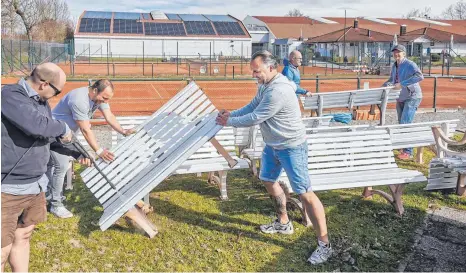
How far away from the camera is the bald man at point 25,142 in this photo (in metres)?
3.29

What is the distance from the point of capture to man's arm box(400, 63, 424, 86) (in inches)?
315

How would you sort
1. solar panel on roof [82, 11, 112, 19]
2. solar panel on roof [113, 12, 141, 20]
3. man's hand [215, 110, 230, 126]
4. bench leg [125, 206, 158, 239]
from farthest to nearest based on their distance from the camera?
1. solar panel on roof [113, 12, 141, 20]
2. solar panel on roof [82, 11, 112, 19]
3. bench leg [125, 206, 158, 239]
4. man's hand [215, 110, 230, 126]

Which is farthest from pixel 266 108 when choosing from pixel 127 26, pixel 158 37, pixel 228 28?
pixel 228 28

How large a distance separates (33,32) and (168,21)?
15393 millimetres

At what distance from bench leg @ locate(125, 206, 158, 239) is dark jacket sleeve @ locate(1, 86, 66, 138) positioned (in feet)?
5.75

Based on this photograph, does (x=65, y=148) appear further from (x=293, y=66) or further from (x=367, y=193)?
(x=293, y=66)

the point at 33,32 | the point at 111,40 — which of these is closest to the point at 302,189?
the point at 111,40

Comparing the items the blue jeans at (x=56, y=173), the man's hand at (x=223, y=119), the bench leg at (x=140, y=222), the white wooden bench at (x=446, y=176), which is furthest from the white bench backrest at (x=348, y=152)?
the blue jeans at (x=56, y=173)

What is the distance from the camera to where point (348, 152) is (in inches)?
238

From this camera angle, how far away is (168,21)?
5381 centimetres

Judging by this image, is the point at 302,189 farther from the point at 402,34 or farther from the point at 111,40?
the point at 111,40

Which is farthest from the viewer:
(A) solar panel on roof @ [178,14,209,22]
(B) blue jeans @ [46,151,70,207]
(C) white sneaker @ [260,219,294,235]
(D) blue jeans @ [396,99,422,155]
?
(A) solar panel on roof @ [178,14,209,22]

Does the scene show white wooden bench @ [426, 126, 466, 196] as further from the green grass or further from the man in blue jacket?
the man in blue jacket

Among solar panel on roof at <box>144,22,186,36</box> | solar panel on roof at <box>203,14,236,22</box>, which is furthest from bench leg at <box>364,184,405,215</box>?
solar panel on roof at <box>203,14,236,22</box>
